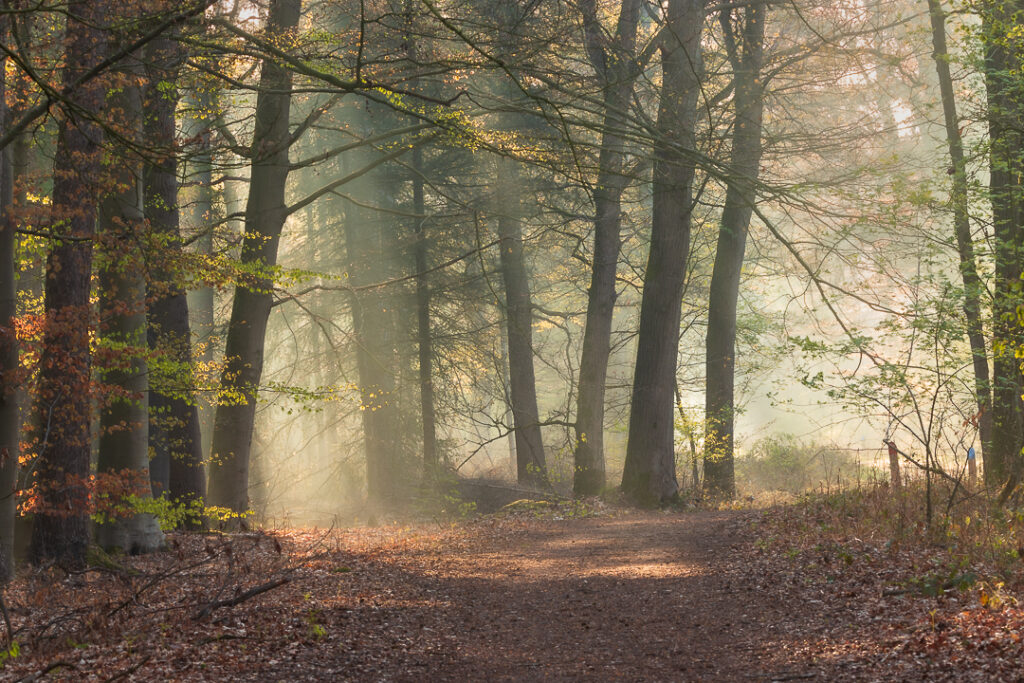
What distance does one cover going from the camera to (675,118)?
12531 mm

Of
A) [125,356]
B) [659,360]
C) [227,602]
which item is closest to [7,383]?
[125,356]

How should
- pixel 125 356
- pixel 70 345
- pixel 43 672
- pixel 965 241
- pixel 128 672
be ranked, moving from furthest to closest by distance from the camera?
pixel 965 241 → pixel 125 356 → pixel 70 345 → pixel 128 672 → pixel 43 672

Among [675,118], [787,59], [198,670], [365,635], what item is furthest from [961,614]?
[787,59]

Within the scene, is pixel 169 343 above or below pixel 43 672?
above

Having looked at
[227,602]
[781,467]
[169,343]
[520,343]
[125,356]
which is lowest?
[227,602]

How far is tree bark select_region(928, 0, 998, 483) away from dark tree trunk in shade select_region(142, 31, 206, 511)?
995 cm

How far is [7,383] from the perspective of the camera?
8.37 m

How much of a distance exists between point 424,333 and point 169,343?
9411 mm

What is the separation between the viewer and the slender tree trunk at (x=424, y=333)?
2108 cm

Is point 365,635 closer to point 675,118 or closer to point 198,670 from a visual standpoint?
point 198,670

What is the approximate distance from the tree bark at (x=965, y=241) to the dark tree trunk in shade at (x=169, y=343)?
995cm

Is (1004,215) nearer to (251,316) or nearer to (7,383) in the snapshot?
(251,316)

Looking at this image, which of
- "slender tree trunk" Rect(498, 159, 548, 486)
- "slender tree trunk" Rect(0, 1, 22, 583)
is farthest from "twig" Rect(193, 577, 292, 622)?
"slender tree trunk" Rect(498, 159, 548, 486)

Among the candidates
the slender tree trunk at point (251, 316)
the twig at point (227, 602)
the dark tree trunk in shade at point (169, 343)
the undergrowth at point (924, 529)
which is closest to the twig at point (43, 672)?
the twig at point (227, 602)
